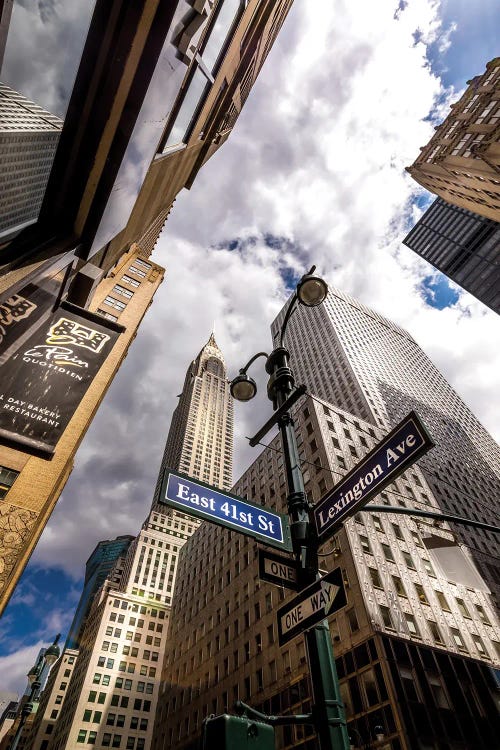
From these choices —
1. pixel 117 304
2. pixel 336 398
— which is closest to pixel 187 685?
pixel 117 304

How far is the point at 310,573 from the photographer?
5.20 meters

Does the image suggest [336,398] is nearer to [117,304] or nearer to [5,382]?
[117,304]

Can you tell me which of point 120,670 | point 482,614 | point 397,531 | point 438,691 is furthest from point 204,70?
point 120,670

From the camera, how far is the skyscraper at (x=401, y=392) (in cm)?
7144

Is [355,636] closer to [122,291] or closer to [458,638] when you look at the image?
[458,638]

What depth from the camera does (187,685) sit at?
5447 cm

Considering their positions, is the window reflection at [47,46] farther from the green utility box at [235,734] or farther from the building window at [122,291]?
the building window at [122,291]

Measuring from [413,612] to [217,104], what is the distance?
139 feet

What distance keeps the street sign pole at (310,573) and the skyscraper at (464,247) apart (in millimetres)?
123440

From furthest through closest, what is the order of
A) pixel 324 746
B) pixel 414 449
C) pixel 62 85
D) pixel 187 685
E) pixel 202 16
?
pixel 187 685
pixel 202 16
pixel 62 85
pixel 414 449
pixel 324 746

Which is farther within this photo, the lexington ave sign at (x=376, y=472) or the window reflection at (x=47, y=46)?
the window reflection at (x=47, y=46)

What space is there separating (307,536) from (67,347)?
20.1 feet

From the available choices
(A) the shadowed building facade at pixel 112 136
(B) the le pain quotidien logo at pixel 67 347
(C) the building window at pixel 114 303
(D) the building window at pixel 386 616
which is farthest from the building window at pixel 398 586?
(B) the le pain quotidien logo at pixel 67 347

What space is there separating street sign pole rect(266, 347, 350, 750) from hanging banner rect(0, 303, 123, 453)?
3841mm
